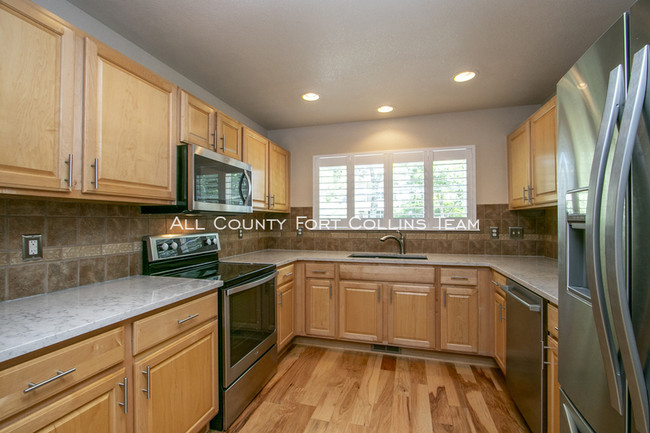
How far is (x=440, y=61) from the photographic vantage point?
2025mm

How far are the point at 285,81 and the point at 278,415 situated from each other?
242cm

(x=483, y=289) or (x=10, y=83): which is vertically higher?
(x=10, y=83)

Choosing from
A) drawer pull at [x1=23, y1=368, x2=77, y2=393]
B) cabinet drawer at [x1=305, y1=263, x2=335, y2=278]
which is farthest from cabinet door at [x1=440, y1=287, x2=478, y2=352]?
drawer pull at [x1=23, y1=368, x2=77, y2=393]

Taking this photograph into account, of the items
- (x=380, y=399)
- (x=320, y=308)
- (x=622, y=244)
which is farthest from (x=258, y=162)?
(x=622, y=244)

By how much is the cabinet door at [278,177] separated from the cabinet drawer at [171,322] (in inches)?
59.6

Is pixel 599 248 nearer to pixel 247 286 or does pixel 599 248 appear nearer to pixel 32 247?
pixel 247 286

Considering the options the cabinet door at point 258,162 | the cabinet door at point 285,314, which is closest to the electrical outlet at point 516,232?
the cabinet door at point 285,314

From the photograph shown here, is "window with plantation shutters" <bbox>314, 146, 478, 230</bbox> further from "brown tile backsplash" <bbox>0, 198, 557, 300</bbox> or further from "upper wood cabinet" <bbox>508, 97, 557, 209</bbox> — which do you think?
"upper wood cabinet" <bbox>508, 97, 557, 209</bbox>

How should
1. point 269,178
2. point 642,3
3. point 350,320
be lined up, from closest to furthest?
point 642,3
point 350,320
point 269,178

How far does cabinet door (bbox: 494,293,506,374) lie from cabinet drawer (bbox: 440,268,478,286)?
0.74 ft

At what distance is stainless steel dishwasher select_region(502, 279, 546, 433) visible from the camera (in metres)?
1.48

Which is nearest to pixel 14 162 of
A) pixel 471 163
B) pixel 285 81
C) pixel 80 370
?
pixel 80 370

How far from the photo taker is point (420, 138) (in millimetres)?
3098

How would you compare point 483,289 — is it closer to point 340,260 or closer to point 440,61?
point 340,260
